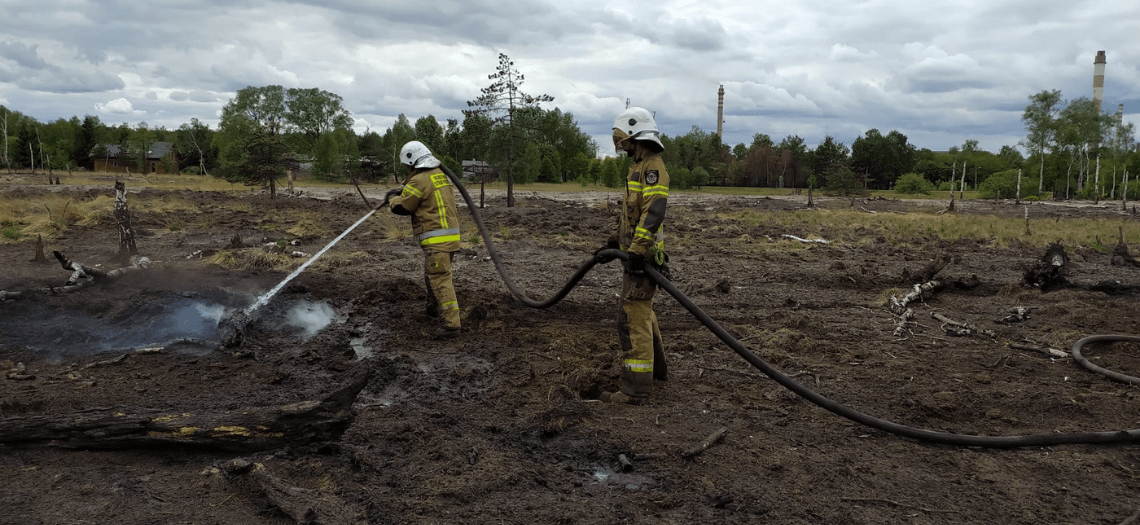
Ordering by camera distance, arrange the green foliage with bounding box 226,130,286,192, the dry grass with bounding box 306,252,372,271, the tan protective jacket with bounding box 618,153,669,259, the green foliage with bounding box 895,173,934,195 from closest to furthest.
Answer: the tan protective jacket with bounding box 618,153,669,259 → the dry grass with bounding box 306,252,372,271 → the green foliage with bounding box 226,130,286,192 → the green foliage with bounding box 895,173,934,195

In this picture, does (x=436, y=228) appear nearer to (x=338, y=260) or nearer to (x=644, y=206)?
(x=644, y=206)

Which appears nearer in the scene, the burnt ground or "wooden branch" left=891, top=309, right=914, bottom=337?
the burnt ground

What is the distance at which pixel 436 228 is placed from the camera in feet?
23.4

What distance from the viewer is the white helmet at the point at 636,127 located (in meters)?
5.08

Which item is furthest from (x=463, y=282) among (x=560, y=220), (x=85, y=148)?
(x=85, y=148)

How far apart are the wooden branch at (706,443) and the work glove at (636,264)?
4.24 ft

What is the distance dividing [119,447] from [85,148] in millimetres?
83105

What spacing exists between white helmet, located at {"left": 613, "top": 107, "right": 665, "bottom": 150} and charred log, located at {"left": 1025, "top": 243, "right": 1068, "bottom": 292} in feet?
25.4

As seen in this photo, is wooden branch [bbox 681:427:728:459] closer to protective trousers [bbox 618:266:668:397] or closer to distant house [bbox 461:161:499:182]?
protective trousers [bbox 618:266:668:397]

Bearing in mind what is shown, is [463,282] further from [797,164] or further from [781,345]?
[797,164]

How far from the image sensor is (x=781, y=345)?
6855 millimetres

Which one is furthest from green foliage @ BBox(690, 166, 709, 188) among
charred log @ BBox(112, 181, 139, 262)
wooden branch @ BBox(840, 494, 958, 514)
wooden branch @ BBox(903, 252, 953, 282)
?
wooden branch @ BBox(840, 494, 958, 514)

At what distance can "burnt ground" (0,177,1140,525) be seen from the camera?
139 inches

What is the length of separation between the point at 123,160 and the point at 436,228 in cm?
7920
